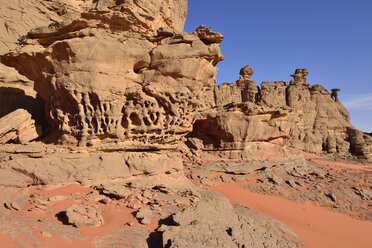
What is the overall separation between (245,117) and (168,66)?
576 cm

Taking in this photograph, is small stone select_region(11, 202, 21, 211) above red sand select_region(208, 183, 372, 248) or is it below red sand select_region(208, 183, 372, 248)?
above

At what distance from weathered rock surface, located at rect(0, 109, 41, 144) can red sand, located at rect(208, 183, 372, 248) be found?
6.88 metres

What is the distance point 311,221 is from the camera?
7.02 m

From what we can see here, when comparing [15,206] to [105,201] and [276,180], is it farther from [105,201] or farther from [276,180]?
[276,180]

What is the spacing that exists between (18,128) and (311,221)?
9.77 meters

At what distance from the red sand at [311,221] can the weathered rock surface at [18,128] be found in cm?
688

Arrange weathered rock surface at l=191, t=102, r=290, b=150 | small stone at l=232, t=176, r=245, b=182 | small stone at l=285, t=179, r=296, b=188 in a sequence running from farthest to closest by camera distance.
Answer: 1. weathered rock surface at l=191, t=102, r=290, b=150
2. small stone at l=232, t=176, r=245, b=182
3. small stone at l=285, t=179, r=296, b=188

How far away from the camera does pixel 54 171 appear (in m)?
5.35

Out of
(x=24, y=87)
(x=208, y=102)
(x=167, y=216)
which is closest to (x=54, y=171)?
(x=167, y=216)

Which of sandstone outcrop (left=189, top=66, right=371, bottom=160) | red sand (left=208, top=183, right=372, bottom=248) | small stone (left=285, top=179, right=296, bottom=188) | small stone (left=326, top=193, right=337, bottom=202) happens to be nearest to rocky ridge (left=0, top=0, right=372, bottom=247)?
small stone (left=326, top=193, right=337, bottom=202)

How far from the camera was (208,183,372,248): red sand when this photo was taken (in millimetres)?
5977

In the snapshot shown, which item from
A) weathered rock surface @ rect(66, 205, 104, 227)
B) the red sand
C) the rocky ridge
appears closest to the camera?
weathered rock surface @ rect(66, 205, 104, 227)

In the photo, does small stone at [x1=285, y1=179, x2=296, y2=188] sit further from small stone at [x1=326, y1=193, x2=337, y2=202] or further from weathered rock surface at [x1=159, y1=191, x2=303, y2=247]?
weathered rock surface at [x1=159, y1=191, x2=303, y2=247]

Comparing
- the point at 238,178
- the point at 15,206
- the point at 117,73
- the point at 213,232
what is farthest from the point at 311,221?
the point at 15,206
